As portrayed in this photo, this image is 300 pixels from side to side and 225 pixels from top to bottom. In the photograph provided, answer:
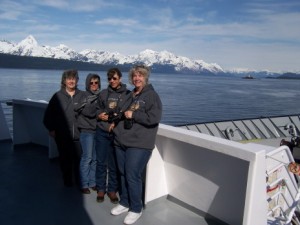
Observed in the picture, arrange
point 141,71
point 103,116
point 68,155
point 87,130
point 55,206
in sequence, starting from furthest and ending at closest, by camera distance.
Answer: point 68,155 < point 87,130 < point 55,206 < point 103,116 < point 141,71

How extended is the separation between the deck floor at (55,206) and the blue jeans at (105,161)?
21 cm

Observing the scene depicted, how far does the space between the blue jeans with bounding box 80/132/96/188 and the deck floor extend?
0.19 metres

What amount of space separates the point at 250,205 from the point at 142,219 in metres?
1.17

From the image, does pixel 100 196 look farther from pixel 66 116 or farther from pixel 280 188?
pixel 280 188

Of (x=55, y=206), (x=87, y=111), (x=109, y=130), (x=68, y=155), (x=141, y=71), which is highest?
(x=141, y=71)

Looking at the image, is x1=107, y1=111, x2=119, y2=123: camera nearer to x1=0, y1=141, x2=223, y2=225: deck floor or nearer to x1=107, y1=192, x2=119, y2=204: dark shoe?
x1=107, y1=192, x2=119, y2=204: dark shoe

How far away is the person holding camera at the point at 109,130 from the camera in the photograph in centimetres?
329

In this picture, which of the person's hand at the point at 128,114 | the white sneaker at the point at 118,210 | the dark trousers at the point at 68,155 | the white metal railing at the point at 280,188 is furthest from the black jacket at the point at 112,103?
the white metal railing at the point at 280,188

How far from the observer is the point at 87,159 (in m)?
3.80

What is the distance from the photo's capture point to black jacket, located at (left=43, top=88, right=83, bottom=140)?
3871 mm

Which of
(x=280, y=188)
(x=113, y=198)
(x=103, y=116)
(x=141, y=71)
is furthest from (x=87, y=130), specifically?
Answer: (x=280, y=188)

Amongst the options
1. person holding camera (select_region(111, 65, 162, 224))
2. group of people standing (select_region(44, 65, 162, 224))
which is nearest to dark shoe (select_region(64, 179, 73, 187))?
group of people standing (select_region(44, 65, 162, 224))

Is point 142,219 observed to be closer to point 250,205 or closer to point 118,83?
point 250,205

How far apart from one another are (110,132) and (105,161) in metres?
0.41
